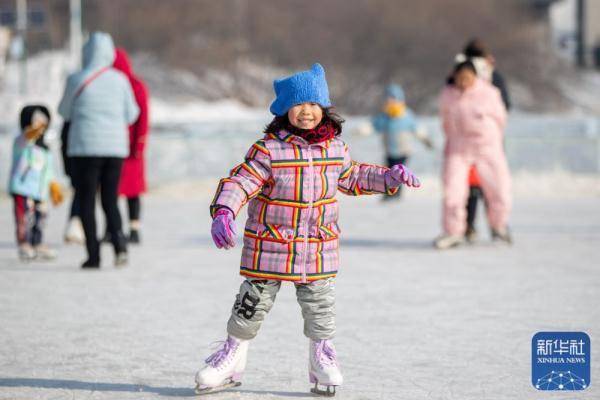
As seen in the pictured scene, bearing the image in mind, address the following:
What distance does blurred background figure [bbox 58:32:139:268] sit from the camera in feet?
27.8

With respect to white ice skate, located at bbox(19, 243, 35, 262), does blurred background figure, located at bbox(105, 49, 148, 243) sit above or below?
above

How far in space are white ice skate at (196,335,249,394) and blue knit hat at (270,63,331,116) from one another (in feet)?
2.92

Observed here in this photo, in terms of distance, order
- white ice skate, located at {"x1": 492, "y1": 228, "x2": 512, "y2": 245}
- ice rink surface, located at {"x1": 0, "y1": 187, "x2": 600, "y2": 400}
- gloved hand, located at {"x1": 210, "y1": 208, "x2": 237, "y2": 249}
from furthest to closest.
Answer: white ice skate, located at {"x1": 492, "y1": 228, "x2": 512, "y2": 245} → ice rink surface, located at {"x1": 0, "y1": 187, "x2": 600, "y2": 400} → gloved hand, located at {"x1": 210, "y1": 208, "x2": 237, "y2": 249}

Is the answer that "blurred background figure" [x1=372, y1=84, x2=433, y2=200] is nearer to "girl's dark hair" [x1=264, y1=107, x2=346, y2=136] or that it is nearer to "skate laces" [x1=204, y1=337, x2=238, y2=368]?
"girl's dark hair" [x1=264, y1=107, x2=346, y2=136]

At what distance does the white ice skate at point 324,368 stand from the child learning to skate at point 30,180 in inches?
190

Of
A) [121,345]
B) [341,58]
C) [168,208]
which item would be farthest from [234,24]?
[121,345]

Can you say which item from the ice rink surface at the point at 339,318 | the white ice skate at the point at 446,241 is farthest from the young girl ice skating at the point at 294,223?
the white ice skate at the point at 446,241

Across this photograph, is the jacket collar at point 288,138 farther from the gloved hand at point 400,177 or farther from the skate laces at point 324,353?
the skate laces at point 324,353

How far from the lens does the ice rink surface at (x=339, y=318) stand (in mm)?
5125

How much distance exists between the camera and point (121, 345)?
19.6 feet

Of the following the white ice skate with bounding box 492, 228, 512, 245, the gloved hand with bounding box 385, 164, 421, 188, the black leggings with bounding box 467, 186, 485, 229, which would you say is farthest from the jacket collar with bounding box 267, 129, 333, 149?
the black leggings with bounding box 467, 186, 485, 229

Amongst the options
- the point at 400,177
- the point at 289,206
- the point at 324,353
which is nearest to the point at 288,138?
the point at 289,206

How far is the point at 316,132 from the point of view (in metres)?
4.81

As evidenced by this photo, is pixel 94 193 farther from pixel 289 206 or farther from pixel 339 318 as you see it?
pixel 289 206
